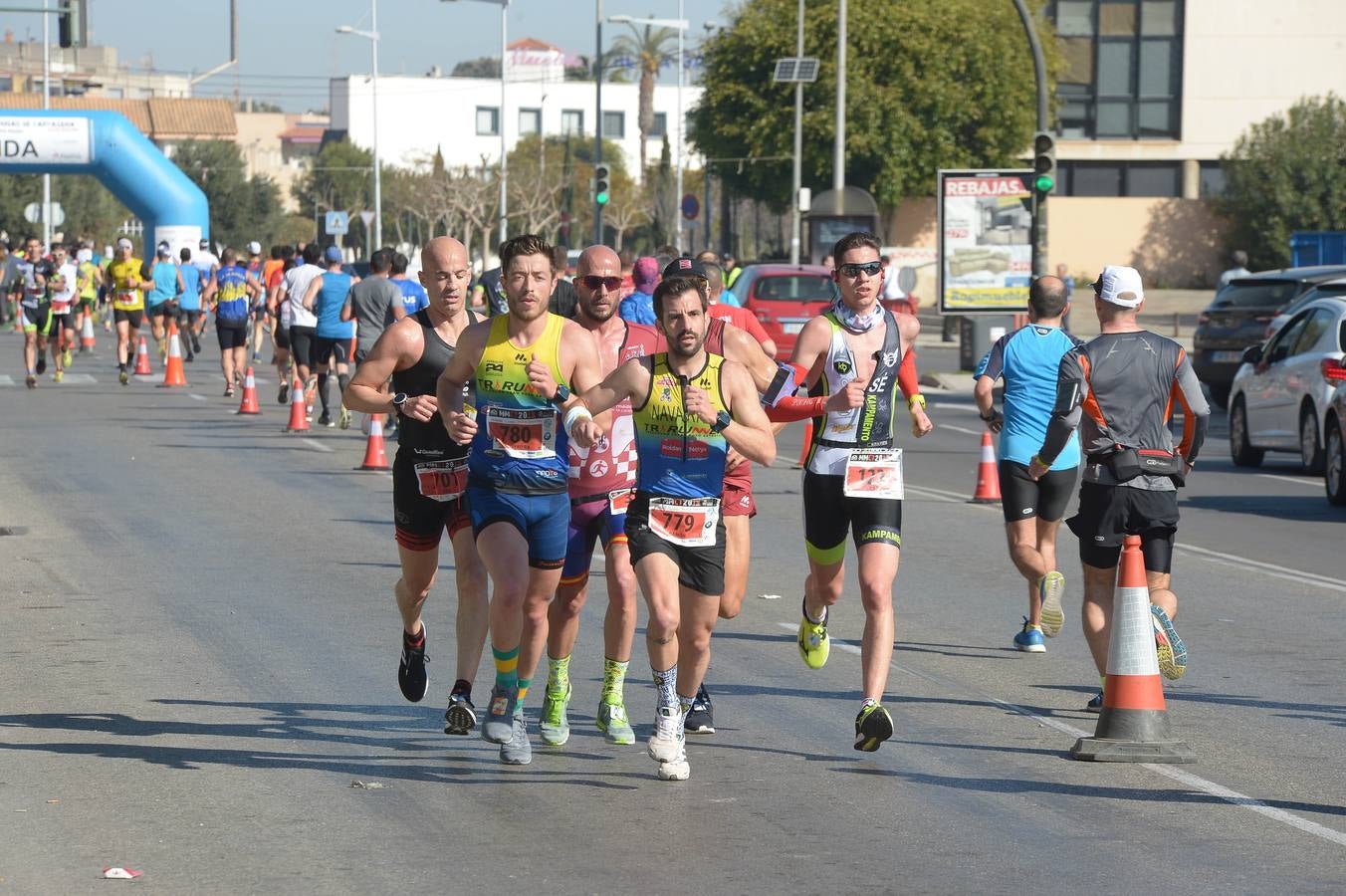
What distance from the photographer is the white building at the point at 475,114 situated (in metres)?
123

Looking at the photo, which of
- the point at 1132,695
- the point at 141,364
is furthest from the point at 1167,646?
the point at 141,364

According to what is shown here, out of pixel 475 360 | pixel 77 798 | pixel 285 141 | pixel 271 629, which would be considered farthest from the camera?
pixel 285 141

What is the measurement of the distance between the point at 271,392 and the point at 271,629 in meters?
18.6

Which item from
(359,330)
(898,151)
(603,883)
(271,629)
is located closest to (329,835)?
(603,883)

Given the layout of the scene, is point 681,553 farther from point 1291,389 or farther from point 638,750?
point 1291,389

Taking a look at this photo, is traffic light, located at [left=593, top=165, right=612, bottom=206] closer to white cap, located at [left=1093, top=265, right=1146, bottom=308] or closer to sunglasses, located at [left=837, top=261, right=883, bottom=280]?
white cap, located at [left=1093, top=265, right=1146, bottom=308]

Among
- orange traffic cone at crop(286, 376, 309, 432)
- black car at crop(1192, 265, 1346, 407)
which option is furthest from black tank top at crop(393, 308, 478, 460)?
black car at crop(1192, 265, 1346, 407)

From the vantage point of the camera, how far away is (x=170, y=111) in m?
115

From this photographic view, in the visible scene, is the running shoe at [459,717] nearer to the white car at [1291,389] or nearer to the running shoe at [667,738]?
the running shoe at [667,738]

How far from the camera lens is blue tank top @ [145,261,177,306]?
3095 cm

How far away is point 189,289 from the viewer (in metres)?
32.8

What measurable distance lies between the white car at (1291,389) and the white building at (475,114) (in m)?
99.0

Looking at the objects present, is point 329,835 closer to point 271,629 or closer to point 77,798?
point 77,798

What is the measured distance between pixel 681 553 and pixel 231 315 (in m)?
20.4
